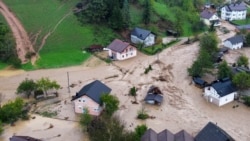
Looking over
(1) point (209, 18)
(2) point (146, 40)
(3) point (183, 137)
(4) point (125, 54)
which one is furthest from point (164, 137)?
(1) point (209, 18)

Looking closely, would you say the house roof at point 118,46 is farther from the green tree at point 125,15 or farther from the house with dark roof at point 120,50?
the green tree at point 125,15

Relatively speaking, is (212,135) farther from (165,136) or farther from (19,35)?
(19,35)

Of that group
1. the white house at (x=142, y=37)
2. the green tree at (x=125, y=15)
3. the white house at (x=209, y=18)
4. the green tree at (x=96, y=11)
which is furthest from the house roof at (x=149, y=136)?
the white house at (x=209, y=18)

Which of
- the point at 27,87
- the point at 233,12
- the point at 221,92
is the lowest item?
the point at 221,92

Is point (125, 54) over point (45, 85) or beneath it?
over

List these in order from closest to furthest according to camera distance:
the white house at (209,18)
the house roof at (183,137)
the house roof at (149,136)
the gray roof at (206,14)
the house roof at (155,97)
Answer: the house roof at (149,136)
the house roof at (183,137)
the house roof at (155,97)
the white house at (209,18)
the gray roof at (206,14)

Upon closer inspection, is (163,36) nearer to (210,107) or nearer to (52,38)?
(52,38)

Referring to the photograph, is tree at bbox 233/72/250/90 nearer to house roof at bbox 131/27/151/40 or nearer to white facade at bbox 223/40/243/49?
white facade at bbox 223/40/243/49
